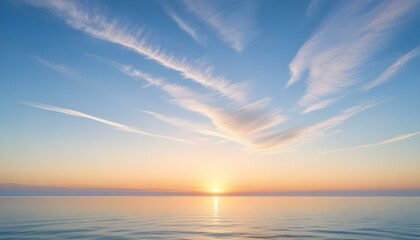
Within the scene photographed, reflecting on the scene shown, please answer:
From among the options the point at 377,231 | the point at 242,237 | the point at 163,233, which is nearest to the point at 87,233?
the point at 163,233

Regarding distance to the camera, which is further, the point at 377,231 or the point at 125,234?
the point at 377,231

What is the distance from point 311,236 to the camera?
5472 centimetres

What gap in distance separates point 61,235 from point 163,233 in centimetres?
1827

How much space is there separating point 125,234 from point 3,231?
23984mm

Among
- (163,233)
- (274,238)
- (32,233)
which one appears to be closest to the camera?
(274,238)

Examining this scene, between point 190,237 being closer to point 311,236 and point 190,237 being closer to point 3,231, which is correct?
point 311,236

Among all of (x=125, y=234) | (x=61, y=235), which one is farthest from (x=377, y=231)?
(x=61, y=235)

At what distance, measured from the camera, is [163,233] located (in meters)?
59.3

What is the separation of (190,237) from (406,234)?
1605 inches

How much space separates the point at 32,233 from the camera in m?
55.8

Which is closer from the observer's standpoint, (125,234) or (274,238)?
(274,238)

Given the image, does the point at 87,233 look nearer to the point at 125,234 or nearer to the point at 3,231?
the point at 125,234

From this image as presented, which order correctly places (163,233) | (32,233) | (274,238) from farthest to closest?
(163,233), (32,233), (274,238)

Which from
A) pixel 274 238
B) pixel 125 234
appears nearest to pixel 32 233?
pixel 125 234
